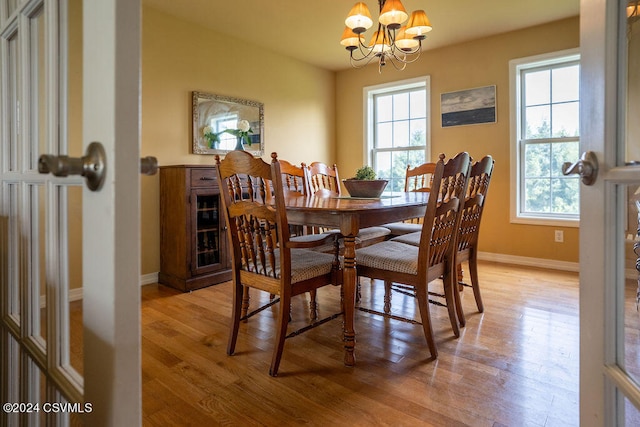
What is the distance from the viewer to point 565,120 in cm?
371

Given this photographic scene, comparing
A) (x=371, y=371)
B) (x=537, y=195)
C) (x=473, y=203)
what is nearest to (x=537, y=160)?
(x=537, y=195)

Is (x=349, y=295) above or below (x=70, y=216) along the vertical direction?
below

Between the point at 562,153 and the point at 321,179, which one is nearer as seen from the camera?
the point at 321,179

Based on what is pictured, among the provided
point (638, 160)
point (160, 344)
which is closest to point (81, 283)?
point (638, 160)

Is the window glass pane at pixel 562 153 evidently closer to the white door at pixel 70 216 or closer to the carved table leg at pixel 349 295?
the carved table leg at pixel 349 295

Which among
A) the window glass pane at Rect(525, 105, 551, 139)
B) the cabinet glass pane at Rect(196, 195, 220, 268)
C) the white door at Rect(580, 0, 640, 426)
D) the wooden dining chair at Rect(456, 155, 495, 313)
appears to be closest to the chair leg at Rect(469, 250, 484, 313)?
the wooden dining chair at Rect(456, 155, 495, 313)

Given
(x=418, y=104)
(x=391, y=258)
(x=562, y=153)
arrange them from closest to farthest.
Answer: (x=391, y=258)
(x=562, y=153)
(x=418, y=104)

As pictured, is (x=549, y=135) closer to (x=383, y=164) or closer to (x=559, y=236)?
(x=559, y=236)

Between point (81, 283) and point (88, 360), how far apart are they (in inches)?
4.2

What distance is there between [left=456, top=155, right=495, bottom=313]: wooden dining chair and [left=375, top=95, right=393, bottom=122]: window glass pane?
9.18 ft

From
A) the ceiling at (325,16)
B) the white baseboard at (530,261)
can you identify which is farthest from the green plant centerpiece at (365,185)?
the white baseboard at (530,261)

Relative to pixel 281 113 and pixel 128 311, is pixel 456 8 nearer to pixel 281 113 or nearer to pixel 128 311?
pixel 281 113

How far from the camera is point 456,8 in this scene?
3336 millimetres

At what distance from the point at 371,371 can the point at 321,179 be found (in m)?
1.88
